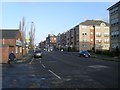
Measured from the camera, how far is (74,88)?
1304 centimetres

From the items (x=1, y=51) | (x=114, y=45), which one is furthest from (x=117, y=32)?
(x=1, y=51)

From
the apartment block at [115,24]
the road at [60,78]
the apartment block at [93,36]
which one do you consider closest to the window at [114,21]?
the apartment block at [115,24]

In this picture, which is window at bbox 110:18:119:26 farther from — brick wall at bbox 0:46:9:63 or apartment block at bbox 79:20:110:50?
apartment block at bbox 79:20:110:50

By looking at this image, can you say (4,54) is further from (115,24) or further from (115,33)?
(115,24)

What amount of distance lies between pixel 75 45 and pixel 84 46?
1003cm

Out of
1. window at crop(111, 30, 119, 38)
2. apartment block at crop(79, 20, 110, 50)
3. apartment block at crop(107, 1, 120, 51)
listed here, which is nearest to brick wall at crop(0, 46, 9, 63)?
apartment block at crop(107, 1, 120, 51)

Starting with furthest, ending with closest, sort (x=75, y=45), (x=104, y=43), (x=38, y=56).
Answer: (x=75, y=45) → (x=104, y=43) → (x=38, y=56)

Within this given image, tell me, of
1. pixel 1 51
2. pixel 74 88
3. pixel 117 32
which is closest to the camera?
pixel 74 88

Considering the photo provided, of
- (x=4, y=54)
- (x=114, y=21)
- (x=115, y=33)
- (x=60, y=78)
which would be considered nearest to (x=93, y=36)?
(x=114, y=21)

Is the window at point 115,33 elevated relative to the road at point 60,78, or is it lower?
elevated

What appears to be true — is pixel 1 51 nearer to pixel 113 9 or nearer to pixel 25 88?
pixel 25 88

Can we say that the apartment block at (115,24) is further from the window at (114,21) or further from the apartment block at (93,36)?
the apartment block at (93,36)

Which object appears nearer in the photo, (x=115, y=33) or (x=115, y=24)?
(x=115, y=33)

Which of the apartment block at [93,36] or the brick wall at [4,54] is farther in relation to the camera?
the apartment block at [93,36]
